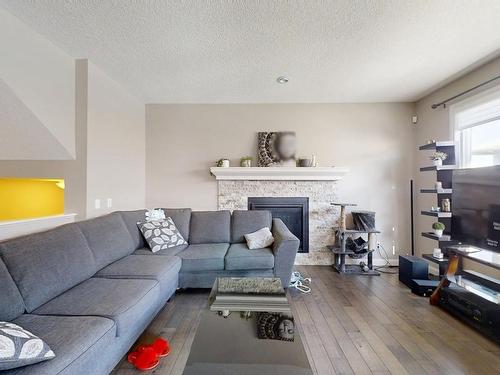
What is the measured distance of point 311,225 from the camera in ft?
13.2

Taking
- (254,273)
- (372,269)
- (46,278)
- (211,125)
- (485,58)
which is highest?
(485,58)

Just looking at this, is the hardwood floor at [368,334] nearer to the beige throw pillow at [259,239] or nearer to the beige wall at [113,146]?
the beige throw pillow at [259,239]

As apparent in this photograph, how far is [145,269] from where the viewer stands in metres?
2.26

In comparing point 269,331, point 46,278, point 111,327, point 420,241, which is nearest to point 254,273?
point 269,331

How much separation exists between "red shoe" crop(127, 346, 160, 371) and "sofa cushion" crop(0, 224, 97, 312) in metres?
0.72

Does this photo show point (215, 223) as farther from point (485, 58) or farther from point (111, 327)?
point (485, 58)

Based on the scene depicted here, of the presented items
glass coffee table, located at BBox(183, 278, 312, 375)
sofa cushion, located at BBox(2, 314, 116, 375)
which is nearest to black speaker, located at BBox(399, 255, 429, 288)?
glass coffee table, located at BBox(183, 278, 312, 375)

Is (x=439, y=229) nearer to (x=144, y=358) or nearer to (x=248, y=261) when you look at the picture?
(x=248, y=261)

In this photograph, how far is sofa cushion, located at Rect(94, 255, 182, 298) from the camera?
2.16m

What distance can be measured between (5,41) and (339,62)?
3192 millimetres

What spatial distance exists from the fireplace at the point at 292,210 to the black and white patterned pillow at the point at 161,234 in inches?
53.2

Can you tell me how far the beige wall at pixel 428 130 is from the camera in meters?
3.17

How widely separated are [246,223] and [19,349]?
2581 mm

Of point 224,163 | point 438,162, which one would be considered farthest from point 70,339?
point 438,162
